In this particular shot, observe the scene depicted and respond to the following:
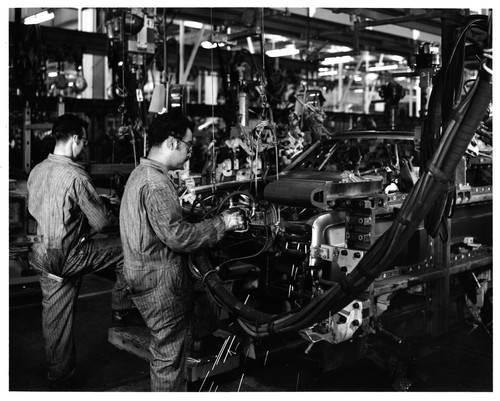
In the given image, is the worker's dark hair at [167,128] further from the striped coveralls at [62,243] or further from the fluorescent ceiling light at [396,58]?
the fluorescent ceiling light at [396,58]

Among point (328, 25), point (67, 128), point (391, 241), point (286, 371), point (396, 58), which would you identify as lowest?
point (286, 371)

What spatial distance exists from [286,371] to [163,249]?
137cm

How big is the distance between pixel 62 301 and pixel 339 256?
170 cm

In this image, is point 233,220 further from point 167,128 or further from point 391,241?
point 391,241

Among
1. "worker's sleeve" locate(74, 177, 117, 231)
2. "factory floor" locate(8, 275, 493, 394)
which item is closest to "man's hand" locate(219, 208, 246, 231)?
"worker's sleeve" locate(74, 177, 117, 231)

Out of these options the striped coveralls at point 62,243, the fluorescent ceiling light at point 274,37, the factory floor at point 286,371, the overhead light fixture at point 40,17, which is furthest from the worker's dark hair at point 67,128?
the fluorescent ceiling light at point 274,37

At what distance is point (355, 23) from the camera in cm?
839

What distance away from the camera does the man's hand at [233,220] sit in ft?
10.6

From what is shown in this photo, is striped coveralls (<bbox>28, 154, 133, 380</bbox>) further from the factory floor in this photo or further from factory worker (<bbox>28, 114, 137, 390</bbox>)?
the factory floor

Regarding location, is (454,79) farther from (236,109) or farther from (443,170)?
(236,109)

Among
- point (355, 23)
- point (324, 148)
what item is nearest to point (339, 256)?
point (324, 148)

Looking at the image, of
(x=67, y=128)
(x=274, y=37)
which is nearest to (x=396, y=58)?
(x=274, y=37)

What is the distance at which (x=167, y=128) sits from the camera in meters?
3.23

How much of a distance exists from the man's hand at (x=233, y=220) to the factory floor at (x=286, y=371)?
1.12m
